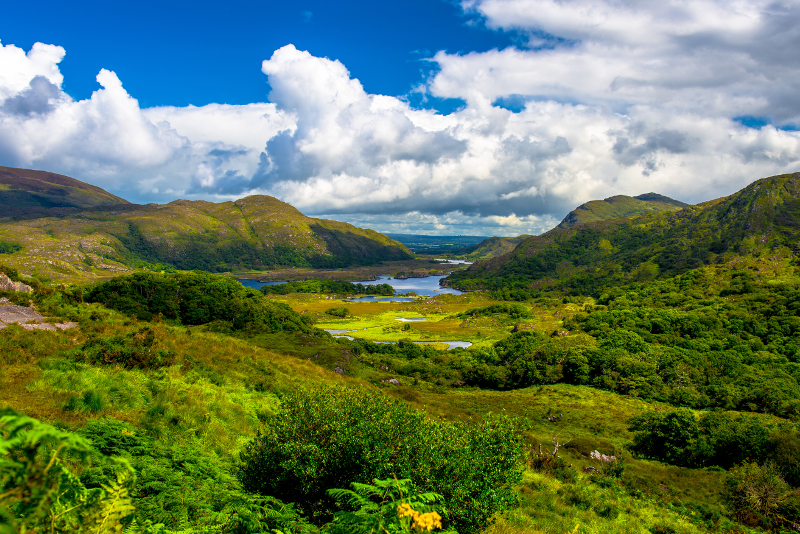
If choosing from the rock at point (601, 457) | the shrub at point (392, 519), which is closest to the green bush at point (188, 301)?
the rock at point (601, 457)

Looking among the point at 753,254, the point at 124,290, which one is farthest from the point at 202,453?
the point at 753,254

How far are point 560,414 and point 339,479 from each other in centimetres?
5165

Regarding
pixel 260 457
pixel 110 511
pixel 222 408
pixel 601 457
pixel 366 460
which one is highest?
pixel 110 511

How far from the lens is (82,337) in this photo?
64.2 ft

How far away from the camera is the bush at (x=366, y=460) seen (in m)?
8.61

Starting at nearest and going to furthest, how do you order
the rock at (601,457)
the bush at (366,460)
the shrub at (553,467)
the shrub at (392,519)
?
the shrub at (392,519) < the bush at (366,460) < the shrub at (553,467) < the rock at (601,457)

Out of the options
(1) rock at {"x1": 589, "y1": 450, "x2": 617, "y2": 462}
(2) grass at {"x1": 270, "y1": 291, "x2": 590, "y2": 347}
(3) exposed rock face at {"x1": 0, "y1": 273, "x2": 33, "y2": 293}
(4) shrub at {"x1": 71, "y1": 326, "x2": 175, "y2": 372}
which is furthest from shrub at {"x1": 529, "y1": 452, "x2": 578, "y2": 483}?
(2) grass at {"x1": 270, "y1": 291, "x2": 590, "y2": 347}

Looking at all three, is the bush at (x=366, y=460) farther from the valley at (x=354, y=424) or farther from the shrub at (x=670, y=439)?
the shrub at (x=670, y=439)

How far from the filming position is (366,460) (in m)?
8.60

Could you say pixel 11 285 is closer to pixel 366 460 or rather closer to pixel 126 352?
pixel 126 352

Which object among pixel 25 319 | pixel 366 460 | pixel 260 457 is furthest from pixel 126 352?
pixel 366 460

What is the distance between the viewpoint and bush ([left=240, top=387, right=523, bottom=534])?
8.61 m

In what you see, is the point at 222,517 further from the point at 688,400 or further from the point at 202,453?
the point at 688,400

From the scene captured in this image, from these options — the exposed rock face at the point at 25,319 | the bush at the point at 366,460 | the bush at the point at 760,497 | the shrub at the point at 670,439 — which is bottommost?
the shrub at the point at 670,439
